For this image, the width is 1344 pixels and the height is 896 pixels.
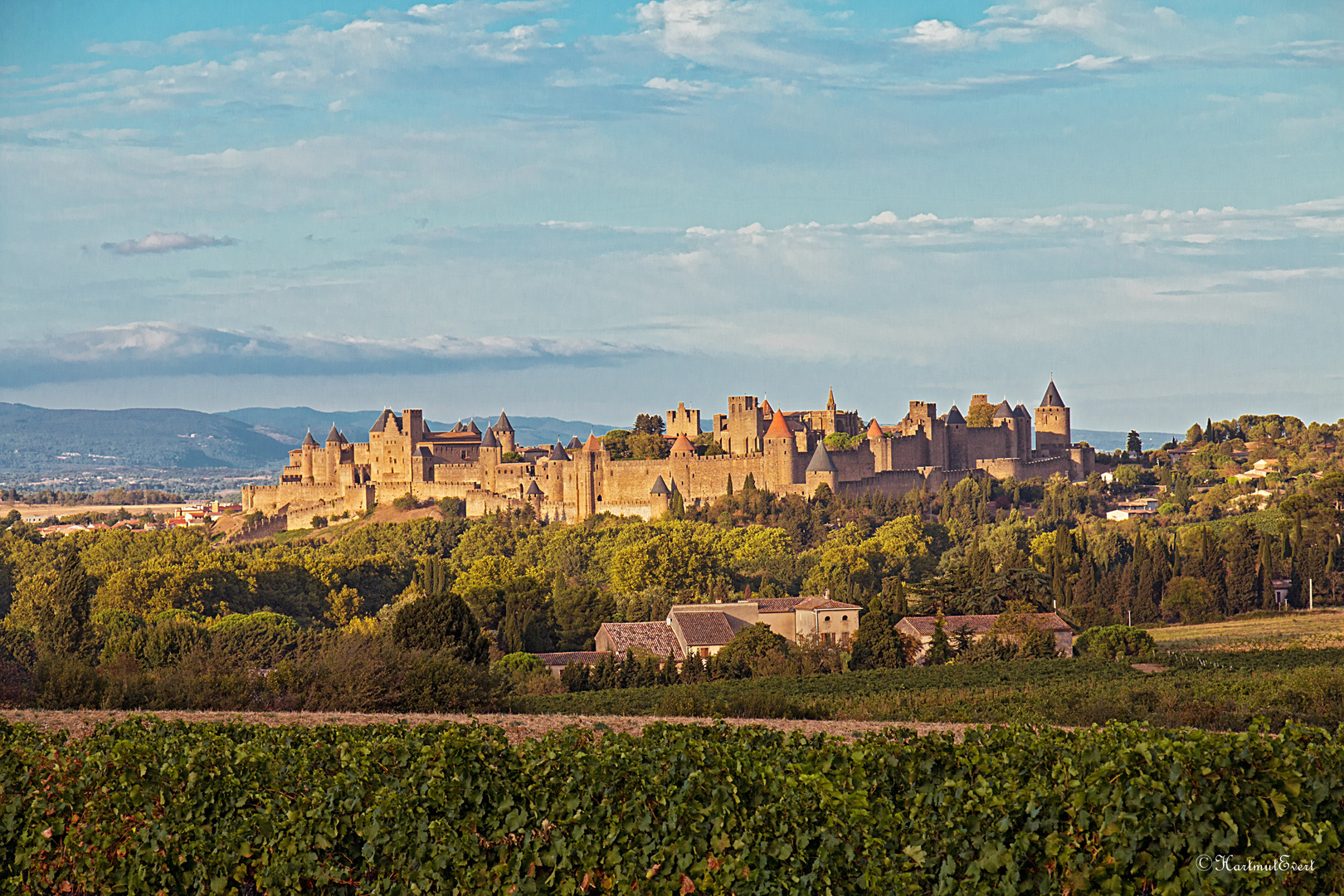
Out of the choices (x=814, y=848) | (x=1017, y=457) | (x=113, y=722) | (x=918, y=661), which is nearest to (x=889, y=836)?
(x=814, y=848)

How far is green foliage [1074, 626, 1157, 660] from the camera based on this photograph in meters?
37.1

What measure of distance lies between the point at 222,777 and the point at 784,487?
2439 inches

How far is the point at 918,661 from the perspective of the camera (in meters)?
38.7

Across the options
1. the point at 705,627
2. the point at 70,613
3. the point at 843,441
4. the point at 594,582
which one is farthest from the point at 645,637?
the point at 843,441

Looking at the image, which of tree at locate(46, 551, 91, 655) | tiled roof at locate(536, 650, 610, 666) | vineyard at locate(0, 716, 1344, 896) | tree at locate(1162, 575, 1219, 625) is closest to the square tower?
tree at locate(1162, 575, 1219, 625)

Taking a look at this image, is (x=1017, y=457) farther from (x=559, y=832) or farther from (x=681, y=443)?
(x=559, y=832)

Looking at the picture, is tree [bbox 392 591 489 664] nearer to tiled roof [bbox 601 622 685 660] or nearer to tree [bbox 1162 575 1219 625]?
tiled roof [bbox 601 622 685 660]

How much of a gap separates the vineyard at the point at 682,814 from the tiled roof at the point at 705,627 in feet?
108

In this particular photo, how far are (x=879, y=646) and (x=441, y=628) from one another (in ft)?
45.5

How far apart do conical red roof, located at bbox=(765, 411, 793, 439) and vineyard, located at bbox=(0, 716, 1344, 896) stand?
61.9m

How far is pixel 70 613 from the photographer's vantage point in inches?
1534

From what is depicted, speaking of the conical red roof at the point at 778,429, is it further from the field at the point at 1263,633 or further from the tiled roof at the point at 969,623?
the tiled roof at the point at 969,623

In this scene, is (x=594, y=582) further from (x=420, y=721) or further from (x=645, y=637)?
(x=420, y=721)

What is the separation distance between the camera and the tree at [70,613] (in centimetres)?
3816
